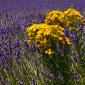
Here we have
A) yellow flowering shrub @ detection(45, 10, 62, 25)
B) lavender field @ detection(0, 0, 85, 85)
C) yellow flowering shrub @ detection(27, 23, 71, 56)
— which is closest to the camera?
yellow flowering shrub @ detection(27, 23, 71, 56)

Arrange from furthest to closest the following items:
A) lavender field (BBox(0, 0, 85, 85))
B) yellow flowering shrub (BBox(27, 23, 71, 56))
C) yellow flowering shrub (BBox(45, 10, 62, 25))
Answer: yellow flowering shrub (BBox(45, 10, 62, 25)), lavender field (BBox(0, 0, 85, 85)), yellow flowering shrub (BBox(27, 23, 71, 56))

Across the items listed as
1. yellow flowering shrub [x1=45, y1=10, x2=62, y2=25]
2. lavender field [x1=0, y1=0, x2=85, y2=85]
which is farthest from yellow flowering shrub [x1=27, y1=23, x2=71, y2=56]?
yellow flowering shrub [x1=45, y1=10, x2=62, y2=25]

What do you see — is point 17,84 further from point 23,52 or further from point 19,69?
point 23,52

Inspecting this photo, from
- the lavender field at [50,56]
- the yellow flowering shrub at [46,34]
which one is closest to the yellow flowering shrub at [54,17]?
the lavender field at [50,56]

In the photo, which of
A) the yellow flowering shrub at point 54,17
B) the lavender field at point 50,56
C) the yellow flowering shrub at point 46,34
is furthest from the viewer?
the yellow flowering shrub at point 54,17

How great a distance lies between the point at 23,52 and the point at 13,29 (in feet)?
8.08

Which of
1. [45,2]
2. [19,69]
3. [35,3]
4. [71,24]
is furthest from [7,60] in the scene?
[45,2]

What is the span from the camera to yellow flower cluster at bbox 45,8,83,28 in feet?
17.3

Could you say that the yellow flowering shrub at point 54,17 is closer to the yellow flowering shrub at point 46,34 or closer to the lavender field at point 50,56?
the lavender field at point 50,56

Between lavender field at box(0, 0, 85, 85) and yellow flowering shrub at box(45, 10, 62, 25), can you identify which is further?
yellow flowering shrub at box(45, 10, 62, 25)

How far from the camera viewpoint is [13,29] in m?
8.95

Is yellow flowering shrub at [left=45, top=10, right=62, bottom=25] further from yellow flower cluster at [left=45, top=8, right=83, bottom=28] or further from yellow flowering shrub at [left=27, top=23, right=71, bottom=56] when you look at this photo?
yellow flowering shrub at [left=27, top=23, right=71, bottom=56]

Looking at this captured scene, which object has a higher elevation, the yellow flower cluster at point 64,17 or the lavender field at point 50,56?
the yellow flower cluster at point 64,17

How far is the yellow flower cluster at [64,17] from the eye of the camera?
5.27m
